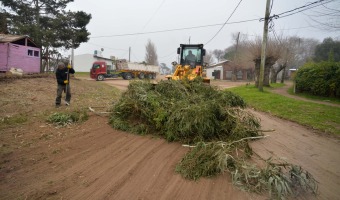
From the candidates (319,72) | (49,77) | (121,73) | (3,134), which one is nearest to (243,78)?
(121,73)

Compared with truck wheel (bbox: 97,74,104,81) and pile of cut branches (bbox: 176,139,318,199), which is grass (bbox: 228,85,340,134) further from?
truck wheel (bbox: 97,74,104,81)

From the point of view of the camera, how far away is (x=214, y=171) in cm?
402

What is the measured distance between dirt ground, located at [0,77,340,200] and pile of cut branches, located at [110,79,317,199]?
232 millimetres

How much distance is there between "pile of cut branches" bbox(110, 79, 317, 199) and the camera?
3.66 metres

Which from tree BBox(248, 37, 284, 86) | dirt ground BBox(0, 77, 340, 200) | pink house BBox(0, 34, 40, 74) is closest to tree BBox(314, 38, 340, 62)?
tree BBox(248, 37, 284, 86)

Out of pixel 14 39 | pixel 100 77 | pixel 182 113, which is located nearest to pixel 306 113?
pixel 182 113

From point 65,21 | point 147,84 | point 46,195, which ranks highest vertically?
point 65,21

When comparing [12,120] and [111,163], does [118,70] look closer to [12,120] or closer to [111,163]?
[12,120]

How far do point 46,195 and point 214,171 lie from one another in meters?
2.75

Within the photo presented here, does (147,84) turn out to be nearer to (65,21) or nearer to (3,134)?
(3,134)

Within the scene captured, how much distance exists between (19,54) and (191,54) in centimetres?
1431

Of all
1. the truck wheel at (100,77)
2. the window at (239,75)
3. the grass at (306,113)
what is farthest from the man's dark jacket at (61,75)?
the window at (239,75)

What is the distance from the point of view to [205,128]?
16.7ft

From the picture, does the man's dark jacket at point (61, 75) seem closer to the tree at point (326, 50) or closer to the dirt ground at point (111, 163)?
the dirt ground at point (111, 163)
